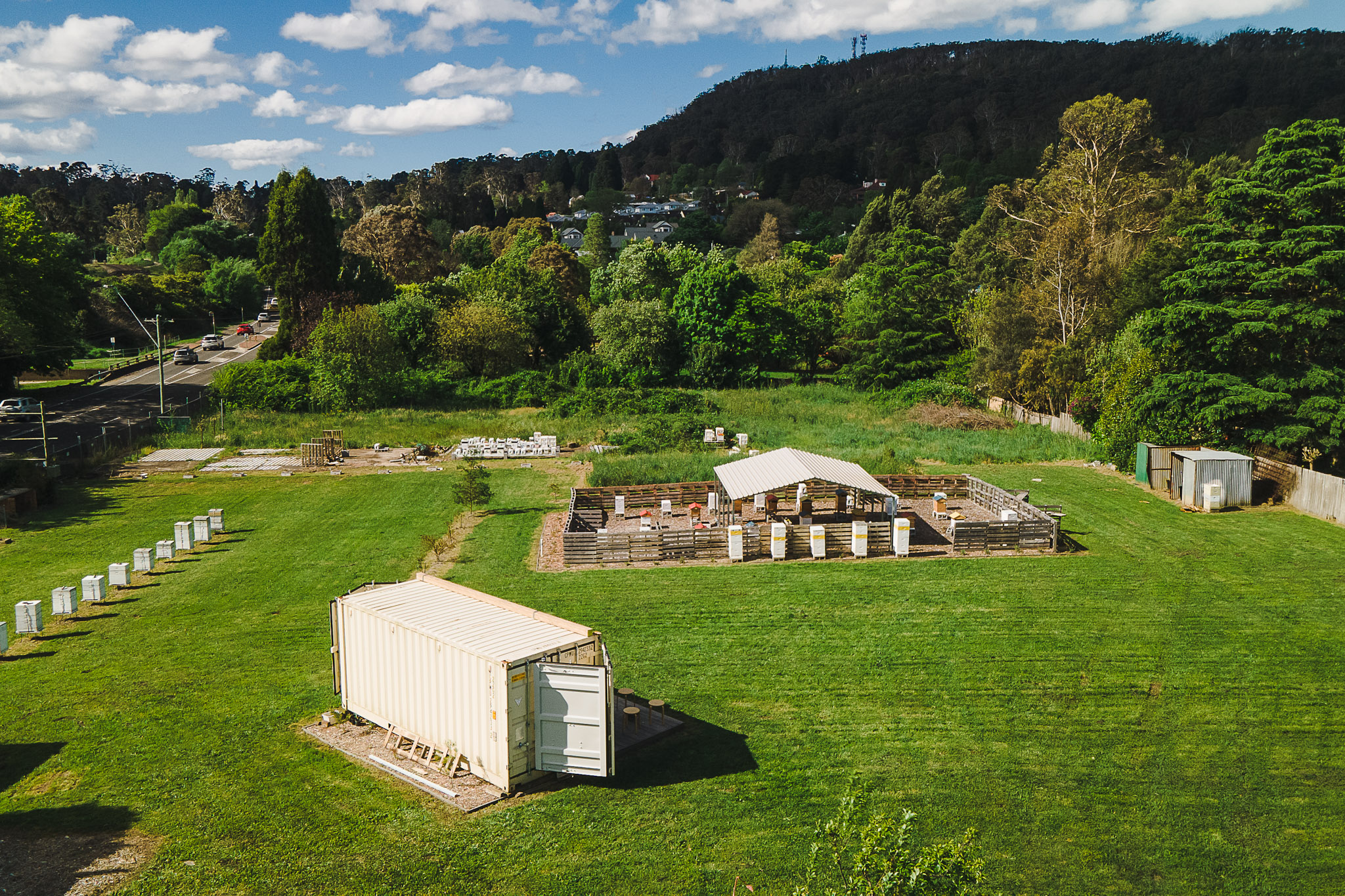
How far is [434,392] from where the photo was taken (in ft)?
193

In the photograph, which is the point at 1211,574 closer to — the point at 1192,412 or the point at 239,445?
the point at 1192,412

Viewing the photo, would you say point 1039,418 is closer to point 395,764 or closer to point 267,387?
point 395,764

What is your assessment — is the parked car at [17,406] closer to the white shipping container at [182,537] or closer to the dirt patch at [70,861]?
the white shipping container at [182,537]

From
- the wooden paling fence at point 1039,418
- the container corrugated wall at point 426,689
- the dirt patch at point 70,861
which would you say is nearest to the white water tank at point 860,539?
the container corrugated wall at point 426,689

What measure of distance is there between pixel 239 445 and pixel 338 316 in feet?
46.2

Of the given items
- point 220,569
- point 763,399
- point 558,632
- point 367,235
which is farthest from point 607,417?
point 367,235

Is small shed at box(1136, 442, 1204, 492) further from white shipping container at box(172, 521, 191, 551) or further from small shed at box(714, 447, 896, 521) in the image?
white shipping container at box(172, 521, 191, 551)

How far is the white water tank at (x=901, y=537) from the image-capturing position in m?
26.4

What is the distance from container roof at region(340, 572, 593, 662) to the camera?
45.2ft

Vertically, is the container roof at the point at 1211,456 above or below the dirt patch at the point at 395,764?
above

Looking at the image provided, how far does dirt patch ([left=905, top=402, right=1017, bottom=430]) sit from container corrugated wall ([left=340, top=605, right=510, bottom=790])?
3995cm

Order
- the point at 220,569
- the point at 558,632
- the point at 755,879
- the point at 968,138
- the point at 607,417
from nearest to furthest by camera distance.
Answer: the point at 755,879, the point at 558,632, the point at 220,569, the point at 607,417, the point at 968,138

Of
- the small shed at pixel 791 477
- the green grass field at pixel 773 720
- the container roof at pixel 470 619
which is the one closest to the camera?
the green grass field at pixel 773 720

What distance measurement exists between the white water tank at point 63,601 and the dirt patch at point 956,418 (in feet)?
133
